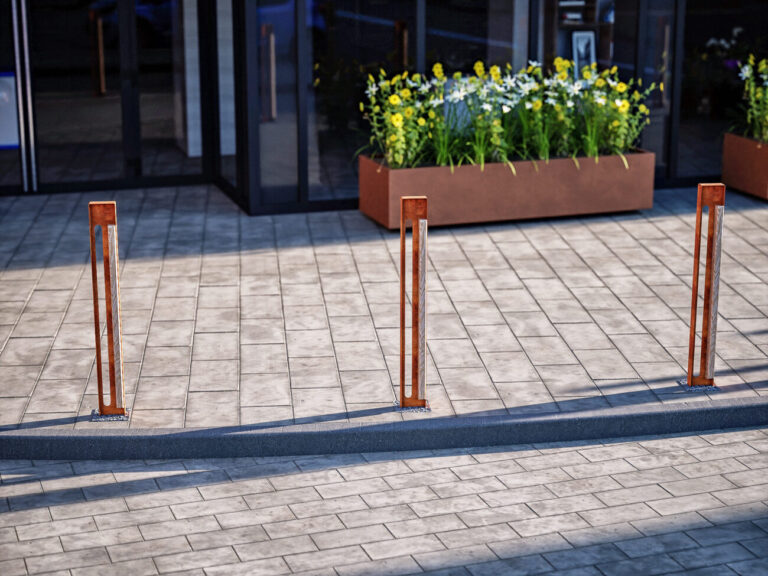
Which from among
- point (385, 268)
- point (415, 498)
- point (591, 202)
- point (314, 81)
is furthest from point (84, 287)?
point (591, 202)

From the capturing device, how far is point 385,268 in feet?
29.8

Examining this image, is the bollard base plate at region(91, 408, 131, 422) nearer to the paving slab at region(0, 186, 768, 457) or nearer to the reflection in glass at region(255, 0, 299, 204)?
the paving slab at region(0, 186, 768, 457)

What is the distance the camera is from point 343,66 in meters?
10.8

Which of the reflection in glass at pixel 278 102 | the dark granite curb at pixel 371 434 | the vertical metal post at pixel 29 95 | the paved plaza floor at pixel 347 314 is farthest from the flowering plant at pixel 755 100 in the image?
the vertical metal post at pixel 29 95

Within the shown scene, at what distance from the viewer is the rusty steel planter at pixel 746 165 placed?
11.1 metres

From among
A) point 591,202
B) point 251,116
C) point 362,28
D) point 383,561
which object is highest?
point 362,28

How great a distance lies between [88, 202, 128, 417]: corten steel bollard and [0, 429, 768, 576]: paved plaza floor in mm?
379

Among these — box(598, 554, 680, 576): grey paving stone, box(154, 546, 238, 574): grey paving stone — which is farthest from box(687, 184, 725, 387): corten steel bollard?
box(154, 546, 238, 574): grey paving stone

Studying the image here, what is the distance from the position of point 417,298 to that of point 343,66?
16.3 ft

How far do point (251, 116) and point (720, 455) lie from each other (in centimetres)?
583

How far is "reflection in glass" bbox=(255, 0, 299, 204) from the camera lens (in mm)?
10406

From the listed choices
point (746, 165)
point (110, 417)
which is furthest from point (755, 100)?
A: point (110, 417)

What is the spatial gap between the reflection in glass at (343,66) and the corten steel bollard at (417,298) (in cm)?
474

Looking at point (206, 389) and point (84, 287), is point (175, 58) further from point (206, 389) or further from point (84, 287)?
point (206, 389)
